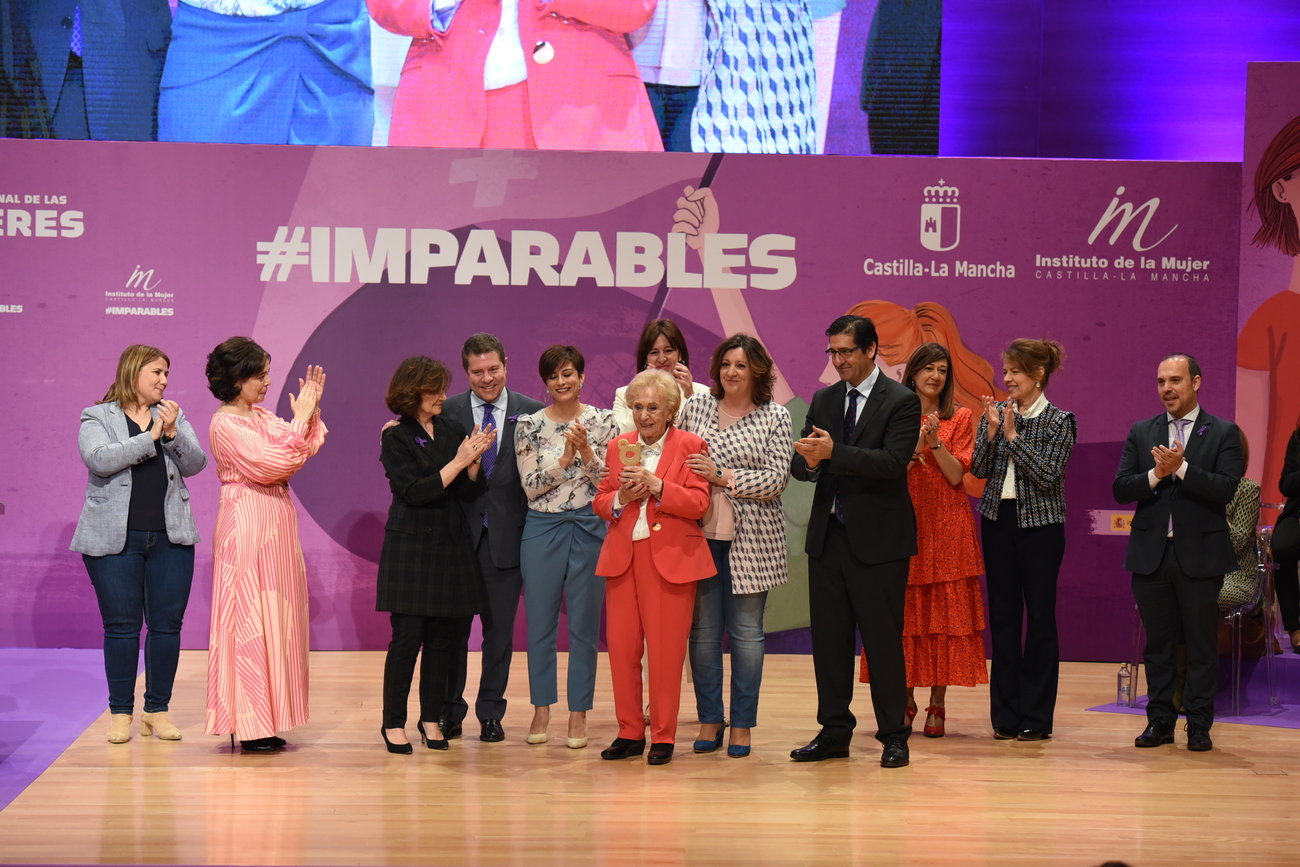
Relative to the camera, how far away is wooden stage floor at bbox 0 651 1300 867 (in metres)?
3.54

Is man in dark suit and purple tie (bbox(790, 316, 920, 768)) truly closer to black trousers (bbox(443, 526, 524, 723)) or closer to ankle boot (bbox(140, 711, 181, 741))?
→ black trousers (bbox(443, 526, 524, 723))

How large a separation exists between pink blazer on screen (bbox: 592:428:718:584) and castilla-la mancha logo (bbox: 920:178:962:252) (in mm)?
2924

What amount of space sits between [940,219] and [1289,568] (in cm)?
257

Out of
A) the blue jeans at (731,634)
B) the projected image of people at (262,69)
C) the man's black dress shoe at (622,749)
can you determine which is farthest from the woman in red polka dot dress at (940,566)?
the projected image of people at (262,69)

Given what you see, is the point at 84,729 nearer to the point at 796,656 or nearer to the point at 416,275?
the point at 416,275

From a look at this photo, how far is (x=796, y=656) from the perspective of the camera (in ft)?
22.4

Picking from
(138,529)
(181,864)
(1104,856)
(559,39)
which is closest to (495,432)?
(138,529)

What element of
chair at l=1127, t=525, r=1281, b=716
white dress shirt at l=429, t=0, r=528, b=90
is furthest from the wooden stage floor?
white dress shirt at l=429, t=0, r=528, b=90

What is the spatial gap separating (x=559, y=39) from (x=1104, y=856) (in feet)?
17.4

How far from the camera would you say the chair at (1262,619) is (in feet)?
18.5

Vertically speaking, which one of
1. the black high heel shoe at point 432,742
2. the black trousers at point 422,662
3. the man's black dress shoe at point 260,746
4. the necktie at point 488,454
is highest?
the necktie at point 488,454

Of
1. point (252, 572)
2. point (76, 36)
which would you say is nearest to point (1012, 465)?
point (252, 572)

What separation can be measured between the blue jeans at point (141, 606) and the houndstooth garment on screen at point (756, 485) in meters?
2.22

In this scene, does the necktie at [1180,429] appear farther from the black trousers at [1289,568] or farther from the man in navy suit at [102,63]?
the man in navy suit at [102,63]
